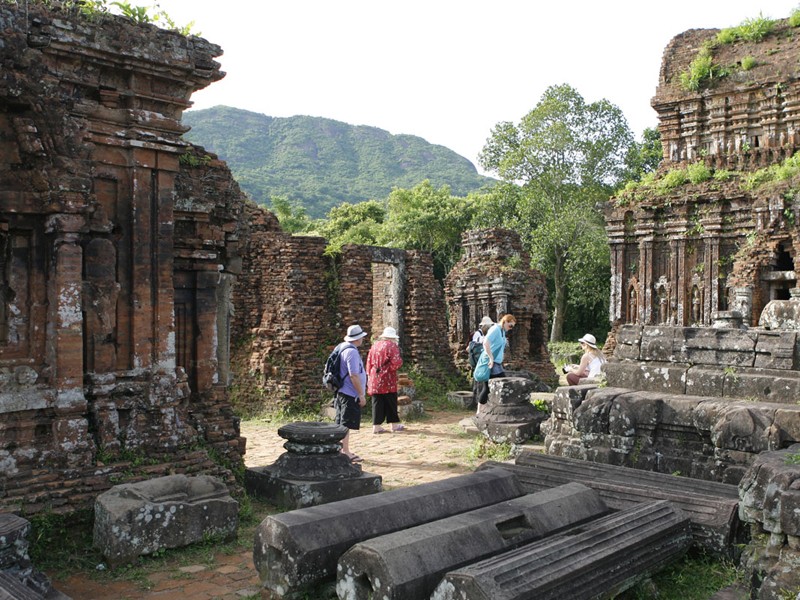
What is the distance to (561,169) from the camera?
34.8 meters

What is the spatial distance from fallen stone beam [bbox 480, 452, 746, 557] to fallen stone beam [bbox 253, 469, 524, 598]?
4.20 ft

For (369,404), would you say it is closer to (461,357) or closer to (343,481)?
(461,357)

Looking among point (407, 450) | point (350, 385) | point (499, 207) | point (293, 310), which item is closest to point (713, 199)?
point (293, 310)

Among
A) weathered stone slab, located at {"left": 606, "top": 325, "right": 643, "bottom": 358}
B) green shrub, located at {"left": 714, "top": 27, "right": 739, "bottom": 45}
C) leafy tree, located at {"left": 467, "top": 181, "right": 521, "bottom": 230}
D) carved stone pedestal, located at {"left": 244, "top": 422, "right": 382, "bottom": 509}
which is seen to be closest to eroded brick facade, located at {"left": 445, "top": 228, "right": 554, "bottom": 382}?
green shrub, located at {"left": 714, "top": 27, "right": 739, "bottom": 45}

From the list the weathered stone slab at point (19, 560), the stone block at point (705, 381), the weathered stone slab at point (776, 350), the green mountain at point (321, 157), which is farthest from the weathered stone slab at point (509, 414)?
the green mountain at point (321, 157)

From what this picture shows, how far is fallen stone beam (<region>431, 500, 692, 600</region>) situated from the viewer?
411 cm

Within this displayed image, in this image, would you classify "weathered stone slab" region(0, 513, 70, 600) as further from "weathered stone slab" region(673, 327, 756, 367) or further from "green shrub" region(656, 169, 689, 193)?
"green shrub" region(656, 169, 689, 193)

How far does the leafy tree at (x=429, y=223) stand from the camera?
38656 millimetres

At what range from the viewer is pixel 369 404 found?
1473 centimetres

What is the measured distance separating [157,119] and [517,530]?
512cm

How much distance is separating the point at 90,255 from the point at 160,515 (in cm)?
247

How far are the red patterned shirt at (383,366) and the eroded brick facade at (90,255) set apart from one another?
4289 millimetres

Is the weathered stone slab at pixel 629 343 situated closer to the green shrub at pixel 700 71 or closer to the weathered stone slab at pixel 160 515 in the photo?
the weathered stone slab at pixel 160 515

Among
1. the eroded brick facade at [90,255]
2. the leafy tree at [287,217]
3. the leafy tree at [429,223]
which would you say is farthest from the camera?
the leafy tree at [429,223]
